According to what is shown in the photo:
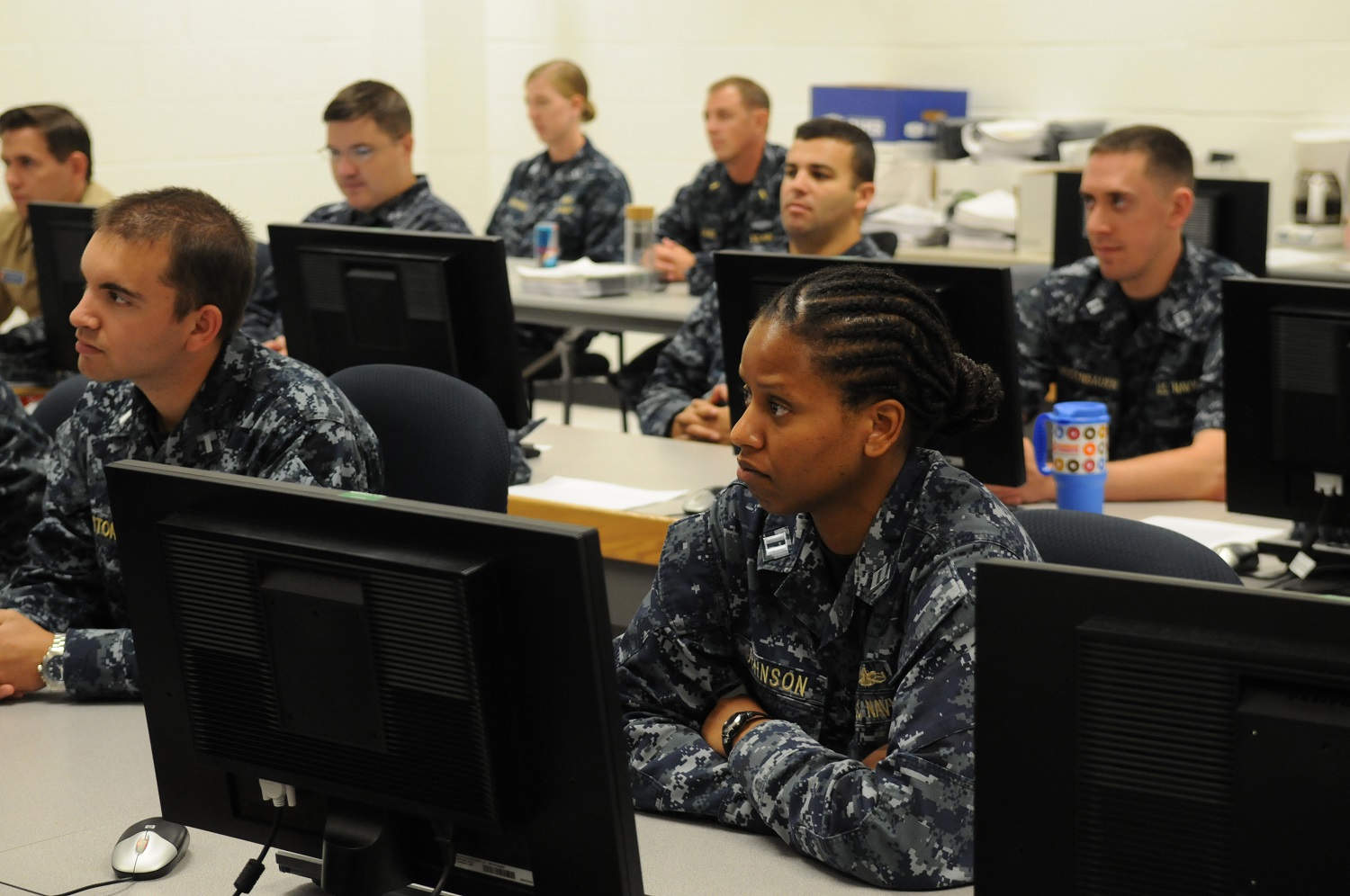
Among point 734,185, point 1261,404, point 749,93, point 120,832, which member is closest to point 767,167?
point 734,185

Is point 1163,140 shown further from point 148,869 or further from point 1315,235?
point 148,869

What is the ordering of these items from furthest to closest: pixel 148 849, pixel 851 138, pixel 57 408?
pixel 851 138
pixel 57 408
pixel 148 849

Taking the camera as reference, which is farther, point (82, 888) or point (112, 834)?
point (112, 834)

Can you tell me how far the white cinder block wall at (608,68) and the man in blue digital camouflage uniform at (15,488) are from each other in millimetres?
3522

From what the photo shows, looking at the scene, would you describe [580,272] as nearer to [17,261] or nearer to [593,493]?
[17,261]

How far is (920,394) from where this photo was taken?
1.54m

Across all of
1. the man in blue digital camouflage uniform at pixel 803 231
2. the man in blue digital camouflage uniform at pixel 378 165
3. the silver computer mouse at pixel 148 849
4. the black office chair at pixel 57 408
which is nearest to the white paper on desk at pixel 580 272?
the man in blue digital camouflage uniform at pixel 378 165

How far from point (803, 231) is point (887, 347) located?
2040 millimetres

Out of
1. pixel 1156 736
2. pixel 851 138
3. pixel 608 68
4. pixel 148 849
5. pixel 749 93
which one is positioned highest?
pixel 608 68

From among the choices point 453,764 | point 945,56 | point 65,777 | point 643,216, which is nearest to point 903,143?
point 945,56

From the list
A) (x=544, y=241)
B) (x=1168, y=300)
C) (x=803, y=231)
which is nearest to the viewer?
(x=1168, y=300)

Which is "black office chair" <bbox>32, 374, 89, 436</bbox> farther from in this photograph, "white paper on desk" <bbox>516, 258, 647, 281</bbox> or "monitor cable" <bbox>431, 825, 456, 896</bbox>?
"white paper on desk" <bbox>516, 258, 647, 281</bbox>

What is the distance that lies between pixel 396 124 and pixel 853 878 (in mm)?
3308

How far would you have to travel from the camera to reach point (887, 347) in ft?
4.96
